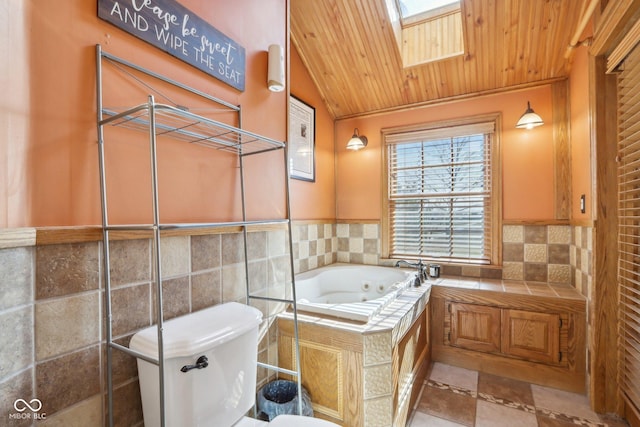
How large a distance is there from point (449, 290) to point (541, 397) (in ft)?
2.89

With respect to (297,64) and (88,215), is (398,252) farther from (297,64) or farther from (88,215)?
(88,215)

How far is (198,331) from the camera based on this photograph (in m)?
1.00

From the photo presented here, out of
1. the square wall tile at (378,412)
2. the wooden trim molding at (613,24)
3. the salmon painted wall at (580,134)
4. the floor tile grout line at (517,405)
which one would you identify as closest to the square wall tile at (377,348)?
the square wall tile at (378,412)

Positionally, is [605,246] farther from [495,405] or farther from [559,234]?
[495,405]

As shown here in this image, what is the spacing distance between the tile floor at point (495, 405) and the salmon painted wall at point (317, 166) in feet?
5.69

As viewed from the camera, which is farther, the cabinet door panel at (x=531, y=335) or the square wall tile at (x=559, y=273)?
the square wall tile at (x=559, y=273)

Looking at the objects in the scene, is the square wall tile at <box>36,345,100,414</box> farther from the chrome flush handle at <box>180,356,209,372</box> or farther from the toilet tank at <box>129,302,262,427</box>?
the chrome flush handle at <box>180,356,209,372</box>

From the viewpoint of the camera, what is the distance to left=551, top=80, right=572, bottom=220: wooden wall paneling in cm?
243

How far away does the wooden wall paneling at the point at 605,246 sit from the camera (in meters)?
1.76

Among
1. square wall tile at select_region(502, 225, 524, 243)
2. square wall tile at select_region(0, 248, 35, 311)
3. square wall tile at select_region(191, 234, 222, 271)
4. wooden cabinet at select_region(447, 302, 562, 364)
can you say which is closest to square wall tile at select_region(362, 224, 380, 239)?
wooden cabinet at select_region(447, 302, 562, 364)

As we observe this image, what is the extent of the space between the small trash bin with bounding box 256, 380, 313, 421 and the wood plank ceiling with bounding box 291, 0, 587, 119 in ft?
8.85

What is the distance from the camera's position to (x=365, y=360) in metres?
1.49

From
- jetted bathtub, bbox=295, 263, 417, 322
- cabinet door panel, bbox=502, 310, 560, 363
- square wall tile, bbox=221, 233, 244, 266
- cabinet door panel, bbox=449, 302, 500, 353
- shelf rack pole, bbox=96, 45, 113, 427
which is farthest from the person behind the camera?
jetted bathtub, bbox=295, 263, 417, 322

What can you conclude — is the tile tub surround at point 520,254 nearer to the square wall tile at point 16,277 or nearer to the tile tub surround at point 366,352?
the tile tub surround at point 366,352
